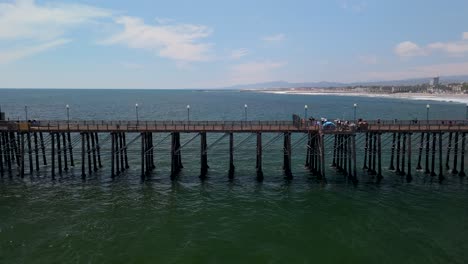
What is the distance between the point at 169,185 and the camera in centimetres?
4150

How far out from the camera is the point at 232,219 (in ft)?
105

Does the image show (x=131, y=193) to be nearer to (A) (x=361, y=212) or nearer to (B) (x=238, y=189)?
(B) (x=238, y=189)

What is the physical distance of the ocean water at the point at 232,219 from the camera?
26062 mm

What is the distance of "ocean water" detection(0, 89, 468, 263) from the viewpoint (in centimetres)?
2606

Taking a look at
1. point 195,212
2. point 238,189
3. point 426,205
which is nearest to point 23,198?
point 195,212

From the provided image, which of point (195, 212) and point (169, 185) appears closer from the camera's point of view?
point (195, 212)

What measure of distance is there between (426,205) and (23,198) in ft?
129

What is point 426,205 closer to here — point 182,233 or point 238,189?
point 238,189

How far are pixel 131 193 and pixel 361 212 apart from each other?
23.0 meters

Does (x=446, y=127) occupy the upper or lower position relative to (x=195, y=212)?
upper

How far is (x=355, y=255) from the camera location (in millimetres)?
25703

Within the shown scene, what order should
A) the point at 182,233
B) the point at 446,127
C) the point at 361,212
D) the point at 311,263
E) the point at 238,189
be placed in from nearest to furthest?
the point at 311,263 → the point at 182,233 → the point at 361,212 → the point at 238,189 → the point at 446,127

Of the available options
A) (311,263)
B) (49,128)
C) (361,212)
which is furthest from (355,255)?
(49,128)

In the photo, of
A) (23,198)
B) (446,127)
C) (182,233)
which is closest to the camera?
(182,233)
